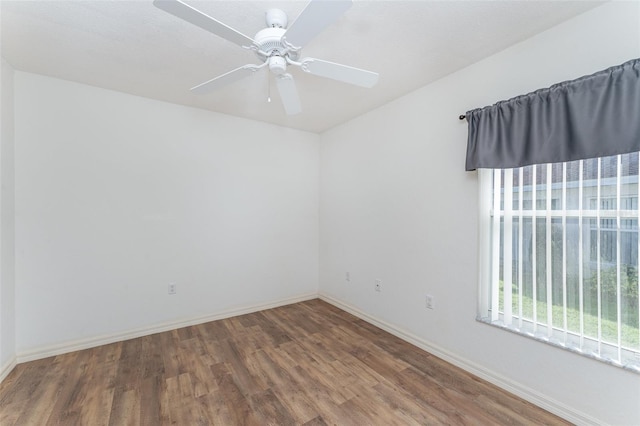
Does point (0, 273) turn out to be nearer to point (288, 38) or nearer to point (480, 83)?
point (288, 38)

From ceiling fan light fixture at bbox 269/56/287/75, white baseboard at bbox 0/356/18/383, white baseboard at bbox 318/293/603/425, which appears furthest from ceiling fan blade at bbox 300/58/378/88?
white baseboard at bbox 0/356/18/383

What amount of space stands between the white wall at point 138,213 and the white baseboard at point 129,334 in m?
0.03

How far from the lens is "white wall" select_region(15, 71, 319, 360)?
2355 millimetres

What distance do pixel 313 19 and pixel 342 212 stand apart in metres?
2.60

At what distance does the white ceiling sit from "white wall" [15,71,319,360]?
0.38 metres

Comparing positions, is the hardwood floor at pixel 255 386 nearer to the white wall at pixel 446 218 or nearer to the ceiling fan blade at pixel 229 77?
the white wall at pixel 446 218

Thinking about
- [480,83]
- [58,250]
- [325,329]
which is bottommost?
[325,329]

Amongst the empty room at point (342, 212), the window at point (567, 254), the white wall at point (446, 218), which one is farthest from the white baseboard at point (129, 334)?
the window at point (567, 254)

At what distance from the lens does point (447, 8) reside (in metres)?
1.56

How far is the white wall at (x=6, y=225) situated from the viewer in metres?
2.08

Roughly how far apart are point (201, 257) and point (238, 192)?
0.91 meters

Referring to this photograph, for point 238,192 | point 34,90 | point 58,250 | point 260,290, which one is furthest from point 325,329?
point 34,90

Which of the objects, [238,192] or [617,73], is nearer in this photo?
[617,73]

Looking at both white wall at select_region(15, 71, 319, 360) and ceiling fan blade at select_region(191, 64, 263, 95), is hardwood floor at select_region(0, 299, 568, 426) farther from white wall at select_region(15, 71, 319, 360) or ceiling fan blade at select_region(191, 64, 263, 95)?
ceiling fan blade at select_region(191, 64, 263, 95)
